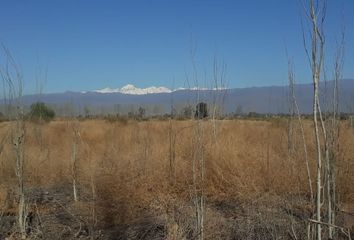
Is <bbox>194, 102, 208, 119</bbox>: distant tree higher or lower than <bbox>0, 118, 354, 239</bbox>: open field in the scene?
higher

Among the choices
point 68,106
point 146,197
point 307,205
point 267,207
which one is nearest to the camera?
point 307,205

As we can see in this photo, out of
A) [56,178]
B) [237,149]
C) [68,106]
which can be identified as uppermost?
[68,106]

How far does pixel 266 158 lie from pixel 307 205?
2863 millimetres

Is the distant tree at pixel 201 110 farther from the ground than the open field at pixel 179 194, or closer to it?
farther from the ground

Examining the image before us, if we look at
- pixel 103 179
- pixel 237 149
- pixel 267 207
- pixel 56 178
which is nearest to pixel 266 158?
pixel 237 149

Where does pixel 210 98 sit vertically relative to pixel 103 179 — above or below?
above

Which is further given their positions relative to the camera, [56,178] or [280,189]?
[56,178]

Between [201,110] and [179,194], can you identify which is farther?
[179,194]

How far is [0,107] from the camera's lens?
20.4ft

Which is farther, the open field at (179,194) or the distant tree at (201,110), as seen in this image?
the open field at (179,194)

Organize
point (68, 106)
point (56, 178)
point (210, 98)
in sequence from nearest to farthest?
point (210, 98) < point (68, 106) < point (56, 178)

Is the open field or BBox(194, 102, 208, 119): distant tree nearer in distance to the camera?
BBox(194, 102, 208, 119): distant tree

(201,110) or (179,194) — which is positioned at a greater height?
(201,110)

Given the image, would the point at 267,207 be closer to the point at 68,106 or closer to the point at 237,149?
the point at 237,149
